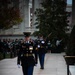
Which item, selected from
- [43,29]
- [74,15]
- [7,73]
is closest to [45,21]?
[43,29]

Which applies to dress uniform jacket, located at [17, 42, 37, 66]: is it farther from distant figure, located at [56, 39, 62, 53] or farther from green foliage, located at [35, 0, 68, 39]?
distant figure, located at [56, 39, 62, 53]

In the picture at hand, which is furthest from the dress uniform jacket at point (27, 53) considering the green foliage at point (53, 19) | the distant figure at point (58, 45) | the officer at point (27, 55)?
the distant figure at point (58, 45)

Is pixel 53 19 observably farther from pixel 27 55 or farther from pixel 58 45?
pixel 27 55

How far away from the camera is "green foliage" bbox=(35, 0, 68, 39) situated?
142 ft

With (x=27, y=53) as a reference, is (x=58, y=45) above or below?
below

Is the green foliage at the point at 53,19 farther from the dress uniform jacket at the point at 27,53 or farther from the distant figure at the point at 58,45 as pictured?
the dress uniform jacket at the point at 27,53

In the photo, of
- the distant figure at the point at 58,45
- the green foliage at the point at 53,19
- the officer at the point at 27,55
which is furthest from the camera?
the green foliage at the point at 53,19

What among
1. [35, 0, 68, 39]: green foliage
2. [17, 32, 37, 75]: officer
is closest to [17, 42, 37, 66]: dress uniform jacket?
[17, 32, 37, 75]: officer

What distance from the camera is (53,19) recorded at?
4388cm

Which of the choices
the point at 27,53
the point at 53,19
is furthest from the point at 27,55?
the point at 53,19

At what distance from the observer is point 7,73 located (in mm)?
16297

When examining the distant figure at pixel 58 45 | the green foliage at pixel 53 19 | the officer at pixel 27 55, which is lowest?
the distant figure at pixel 58 45

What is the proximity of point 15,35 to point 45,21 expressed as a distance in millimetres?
19388

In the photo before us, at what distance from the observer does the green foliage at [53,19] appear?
142ft
